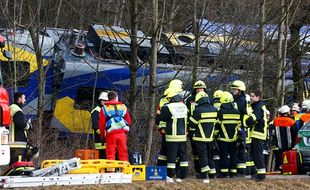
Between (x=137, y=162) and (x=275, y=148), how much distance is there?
13.9 feet

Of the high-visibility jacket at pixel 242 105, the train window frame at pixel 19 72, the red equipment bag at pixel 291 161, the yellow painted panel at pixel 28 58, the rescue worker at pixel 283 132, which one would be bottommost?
the red equipment bag at pixel 291 161

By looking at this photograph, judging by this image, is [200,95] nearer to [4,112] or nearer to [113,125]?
[113,125]

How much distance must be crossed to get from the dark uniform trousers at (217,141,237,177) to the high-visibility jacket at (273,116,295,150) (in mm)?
2870

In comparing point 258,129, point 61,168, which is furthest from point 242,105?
point 61,168

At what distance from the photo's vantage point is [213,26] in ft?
66.8

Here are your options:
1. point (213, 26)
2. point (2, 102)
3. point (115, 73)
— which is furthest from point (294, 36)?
point (2, 102)

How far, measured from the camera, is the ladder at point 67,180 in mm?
10688

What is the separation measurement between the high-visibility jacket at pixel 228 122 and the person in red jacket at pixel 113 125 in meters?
2.02

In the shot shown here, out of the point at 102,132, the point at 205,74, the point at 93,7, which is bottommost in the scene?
the point at 102,132

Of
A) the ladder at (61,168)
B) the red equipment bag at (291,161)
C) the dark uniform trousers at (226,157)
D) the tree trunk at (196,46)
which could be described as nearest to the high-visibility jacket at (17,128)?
the ladder at (61,168)

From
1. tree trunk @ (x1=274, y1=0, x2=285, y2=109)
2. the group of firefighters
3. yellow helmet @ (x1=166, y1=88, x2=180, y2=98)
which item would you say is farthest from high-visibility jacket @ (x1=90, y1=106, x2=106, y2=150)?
tree trunk @ (x1=274, y1=0, x2=285, y2=109)

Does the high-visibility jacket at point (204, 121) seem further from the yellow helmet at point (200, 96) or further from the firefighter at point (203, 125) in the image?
the yellow helmet at point (200, 96)

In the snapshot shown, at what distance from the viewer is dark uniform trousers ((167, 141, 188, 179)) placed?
42.0ft

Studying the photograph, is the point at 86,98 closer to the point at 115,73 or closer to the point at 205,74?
the point at 115,73
